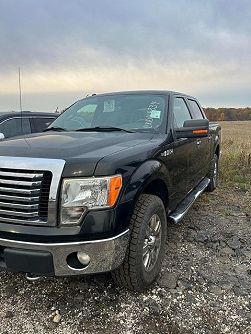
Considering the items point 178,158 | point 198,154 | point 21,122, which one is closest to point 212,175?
point 198,154

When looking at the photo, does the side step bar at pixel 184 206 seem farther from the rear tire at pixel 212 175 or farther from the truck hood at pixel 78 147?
the rear tire at pixel 212 175

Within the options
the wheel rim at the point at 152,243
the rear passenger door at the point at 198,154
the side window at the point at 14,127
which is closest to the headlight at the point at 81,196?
the wheel rim at the point at 152,243

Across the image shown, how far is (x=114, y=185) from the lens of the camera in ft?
7.42

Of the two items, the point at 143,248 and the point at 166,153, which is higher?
the point at 166,153

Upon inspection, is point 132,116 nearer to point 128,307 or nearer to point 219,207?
point 128,307

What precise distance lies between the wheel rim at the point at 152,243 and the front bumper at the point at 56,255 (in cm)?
49

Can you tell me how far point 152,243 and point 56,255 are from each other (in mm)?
967

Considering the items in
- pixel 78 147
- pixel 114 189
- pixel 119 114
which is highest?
pixel 119 114

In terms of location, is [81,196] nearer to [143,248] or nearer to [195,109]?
[143,248]

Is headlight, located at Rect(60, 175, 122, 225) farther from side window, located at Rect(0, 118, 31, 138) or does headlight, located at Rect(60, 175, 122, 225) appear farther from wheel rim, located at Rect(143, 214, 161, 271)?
side window, located at Rect(0, 118, 31, 138)

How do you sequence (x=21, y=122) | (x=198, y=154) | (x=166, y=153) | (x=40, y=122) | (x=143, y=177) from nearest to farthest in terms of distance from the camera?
(x=143, y=177)
(x=166, y=153)
(x=198, y=154)
(x=21, y=122)
(x=40, y=122)

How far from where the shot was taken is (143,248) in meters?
2.66

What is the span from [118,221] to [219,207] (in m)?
3.52

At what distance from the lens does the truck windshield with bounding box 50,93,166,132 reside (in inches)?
139
